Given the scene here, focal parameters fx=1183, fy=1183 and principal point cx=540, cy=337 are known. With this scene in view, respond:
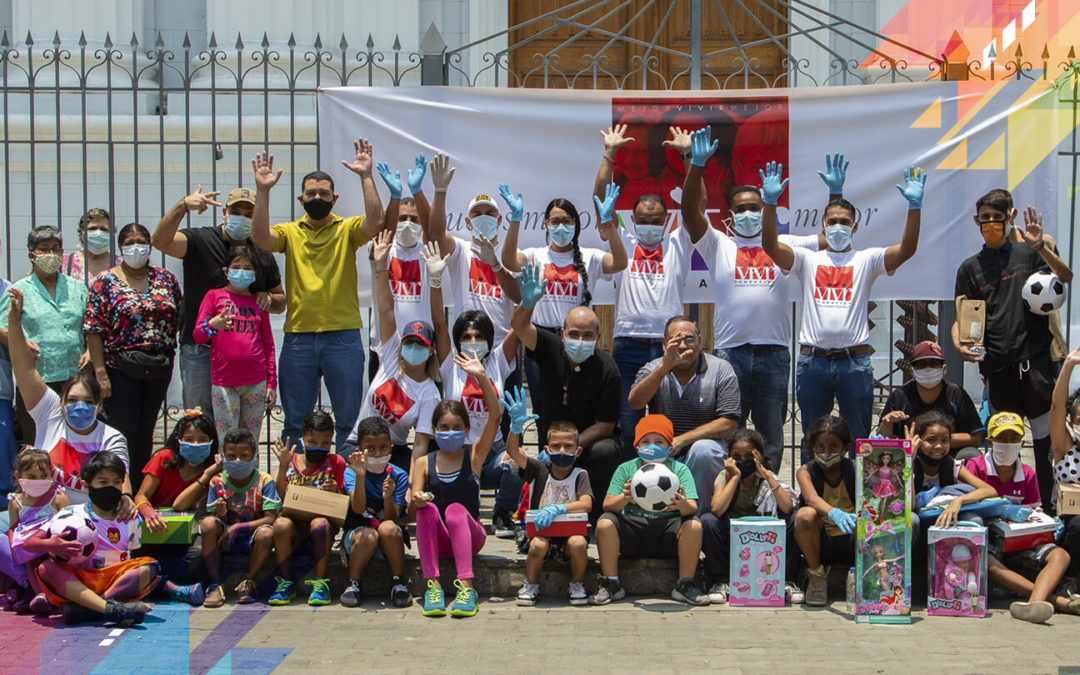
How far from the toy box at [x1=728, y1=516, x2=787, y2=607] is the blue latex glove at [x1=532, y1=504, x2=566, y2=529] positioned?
0.92 metres

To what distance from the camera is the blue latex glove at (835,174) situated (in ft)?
24.1

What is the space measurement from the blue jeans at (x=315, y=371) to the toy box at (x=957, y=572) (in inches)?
136

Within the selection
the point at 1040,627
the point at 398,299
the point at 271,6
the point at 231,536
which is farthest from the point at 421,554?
the point at 271,6

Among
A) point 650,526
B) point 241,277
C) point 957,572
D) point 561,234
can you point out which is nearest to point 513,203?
point 561,234

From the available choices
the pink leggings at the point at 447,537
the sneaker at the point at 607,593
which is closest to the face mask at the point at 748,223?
the sneaker at the point at 607,593

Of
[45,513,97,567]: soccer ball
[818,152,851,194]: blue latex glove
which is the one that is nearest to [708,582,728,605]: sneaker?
[818,152,851,194]: blue latex glove

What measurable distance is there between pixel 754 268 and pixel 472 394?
6.24 feet

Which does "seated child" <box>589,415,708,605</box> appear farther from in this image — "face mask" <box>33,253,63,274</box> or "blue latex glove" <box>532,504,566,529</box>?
"face mask" <box>33,253,63,274</box>

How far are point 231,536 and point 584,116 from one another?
372cm

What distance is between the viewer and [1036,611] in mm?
5766

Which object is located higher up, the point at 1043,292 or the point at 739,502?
the point at 1043,292

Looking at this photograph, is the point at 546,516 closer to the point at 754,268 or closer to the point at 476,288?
the point at 476,288

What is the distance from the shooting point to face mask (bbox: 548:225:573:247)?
727 centimetres

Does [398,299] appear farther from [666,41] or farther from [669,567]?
[666,41]
